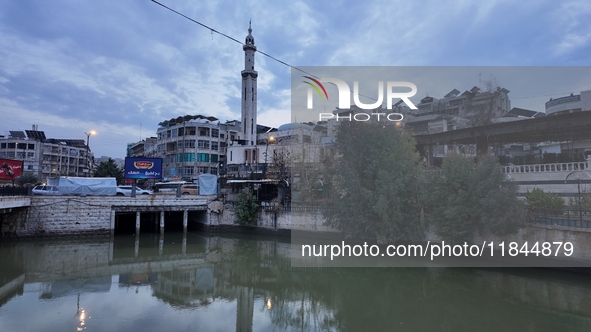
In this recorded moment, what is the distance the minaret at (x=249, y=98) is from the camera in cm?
4694

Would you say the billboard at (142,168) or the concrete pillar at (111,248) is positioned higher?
the billboard at (142,168)

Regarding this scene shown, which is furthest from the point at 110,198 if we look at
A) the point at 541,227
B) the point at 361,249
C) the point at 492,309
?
the point at 541,227

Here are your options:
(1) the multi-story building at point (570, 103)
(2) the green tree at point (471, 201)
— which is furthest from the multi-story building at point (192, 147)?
(1) the multi-story building at point (570, 103)

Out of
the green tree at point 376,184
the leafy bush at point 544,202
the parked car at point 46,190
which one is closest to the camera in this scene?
the leafy bush at point 544,202

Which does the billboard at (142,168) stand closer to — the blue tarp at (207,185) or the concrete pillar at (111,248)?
the blue tarp at (207,185)

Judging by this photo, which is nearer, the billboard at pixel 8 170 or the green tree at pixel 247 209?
the billboard at pixel 8 170

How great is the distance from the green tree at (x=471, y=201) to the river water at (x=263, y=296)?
1.97 metres

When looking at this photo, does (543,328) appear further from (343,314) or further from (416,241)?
(416,241)

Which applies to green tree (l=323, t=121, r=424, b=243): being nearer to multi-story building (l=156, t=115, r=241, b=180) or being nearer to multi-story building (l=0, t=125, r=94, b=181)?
multi-story building (l=156, t=115, r=241, b=180)

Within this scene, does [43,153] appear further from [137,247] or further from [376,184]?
[376,184]

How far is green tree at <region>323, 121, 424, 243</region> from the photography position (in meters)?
17.9

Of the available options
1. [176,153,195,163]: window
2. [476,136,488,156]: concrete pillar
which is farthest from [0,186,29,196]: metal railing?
[476,136,488,156]: concrete pillar

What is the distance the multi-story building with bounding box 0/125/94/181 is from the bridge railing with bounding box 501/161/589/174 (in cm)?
5366

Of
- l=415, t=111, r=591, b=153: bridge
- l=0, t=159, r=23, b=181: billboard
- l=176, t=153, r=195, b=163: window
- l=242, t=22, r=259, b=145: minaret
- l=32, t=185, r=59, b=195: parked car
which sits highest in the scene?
l=242, t=22, r=259, b=145: minaret
